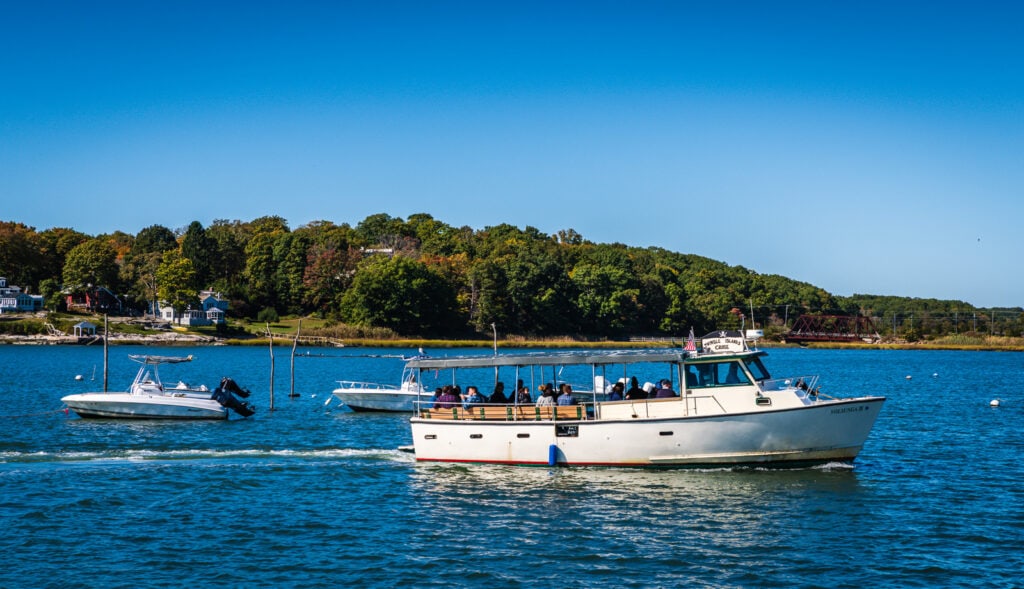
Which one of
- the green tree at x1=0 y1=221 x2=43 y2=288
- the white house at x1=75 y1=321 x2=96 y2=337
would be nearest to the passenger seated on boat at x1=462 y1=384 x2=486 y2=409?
the white house at x1=75 y1=321 x2=96 y2=337

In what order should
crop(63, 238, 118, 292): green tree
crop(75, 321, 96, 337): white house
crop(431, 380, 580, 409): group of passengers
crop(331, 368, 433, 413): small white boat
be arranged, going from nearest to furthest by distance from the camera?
crop(431, 380, 580, 409): group of passengers < crop(331, 368, 433, 413): small white boat < crop(75, 321, 96, 337): white house < crop(63, 238, 118, 292): green tree

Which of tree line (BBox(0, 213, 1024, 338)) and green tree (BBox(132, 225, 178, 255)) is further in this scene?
green tree (BBox(132, 225, 178, 255))

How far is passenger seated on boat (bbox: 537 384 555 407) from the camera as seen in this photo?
3115 cm

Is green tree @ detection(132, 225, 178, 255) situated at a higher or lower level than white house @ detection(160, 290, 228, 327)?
higher

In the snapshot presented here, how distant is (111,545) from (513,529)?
9.54m

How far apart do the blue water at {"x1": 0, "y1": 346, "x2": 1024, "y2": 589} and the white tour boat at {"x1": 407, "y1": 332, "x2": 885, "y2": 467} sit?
0.61 meters

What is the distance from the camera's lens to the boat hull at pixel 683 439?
2933cm

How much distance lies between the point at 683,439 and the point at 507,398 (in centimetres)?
661

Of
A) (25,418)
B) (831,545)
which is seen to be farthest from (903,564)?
(25,418)

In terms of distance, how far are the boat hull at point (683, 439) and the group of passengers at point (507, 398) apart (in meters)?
0.79

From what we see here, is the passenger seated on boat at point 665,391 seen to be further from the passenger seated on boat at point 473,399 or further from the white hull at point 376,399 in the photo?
the white hull at point 376,399

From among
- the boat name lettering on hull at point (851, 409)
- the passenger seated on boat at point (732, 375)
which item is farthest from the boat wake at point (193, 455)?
the boat name lettering on hull at point (851, 409)

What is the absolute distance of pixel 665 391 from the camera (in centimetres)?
3047

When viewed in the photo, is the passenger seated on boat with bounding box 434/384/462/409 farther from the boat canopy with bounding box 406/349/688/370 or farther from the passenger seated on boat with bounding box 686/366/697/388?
the passenger seated on boat with bounding box 686/366/697/388
